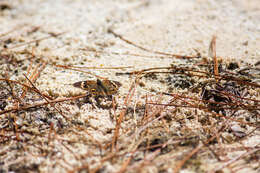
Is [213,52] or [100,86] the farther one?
[213,52]

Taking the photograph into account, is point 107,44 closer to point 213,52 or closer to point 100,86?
point 100,86

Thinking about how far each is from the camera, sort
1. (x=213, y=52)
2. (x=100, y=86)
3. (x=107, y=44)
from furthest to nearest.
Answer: (x=107, y=44) < (x=213, y=52) < (x=100, y=86)

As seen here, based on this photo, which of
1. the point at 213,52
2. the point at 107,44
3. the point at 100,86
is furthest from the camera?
the point at 107,44

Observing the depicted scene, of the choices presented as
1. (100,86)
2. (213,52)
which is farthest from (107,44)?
(213,52)

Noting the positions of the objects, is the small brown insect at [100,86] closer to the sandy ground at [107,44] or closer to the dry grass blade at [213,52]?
the sandy ground at [107,44]

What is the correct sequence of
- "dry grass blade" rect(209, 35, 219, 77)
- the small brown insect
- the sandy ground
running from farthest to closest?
"dry grass blade" rect(209, 35, 219, 77), the small brown insect, the sandy ground

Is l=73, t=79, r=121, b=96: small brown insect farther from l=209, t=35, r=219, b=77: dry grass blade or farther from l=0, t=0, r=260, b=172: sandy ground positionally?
l=209, t=35, r=219, b=77: dry grass blade

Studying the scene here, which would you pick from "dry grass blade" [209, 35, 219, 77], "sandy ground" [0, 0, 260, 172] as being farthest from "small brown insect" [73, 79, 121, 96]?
"dry grass blade" [209, 35, 219, 77]
